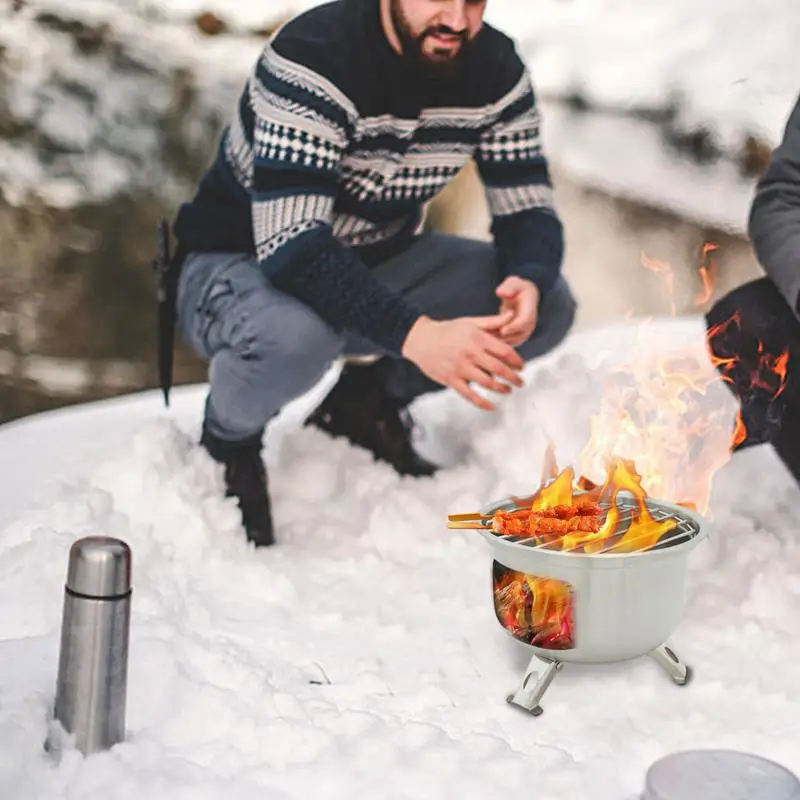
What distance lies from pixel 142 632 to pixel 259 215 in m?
0.79

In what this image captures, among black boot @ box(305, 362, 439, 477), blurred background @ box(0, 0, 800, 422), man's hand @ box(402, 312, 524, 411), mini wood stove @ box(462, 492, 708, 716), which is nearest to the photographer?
mini wood stove @ box(462, 492, 708, 716)

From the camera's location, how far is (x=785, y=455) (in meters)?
2.10

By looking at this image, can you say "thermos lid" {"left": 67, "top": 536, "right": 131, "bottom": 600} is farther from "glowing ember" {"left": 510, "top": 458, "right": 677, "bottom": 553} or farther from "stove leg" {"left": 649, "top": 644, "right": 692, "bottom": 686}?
"stove leg" {"left": 649, "top": 644, "right": 692, "bottom": 686}

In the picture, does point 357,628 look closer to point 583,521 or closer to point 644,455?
point 583,521

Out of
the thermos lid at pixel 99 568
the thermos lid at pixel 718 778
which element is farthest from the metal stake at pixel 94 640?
the thermos lid at pixel 718 778

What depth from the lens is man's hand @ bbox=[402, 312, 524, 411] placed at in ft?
6.20

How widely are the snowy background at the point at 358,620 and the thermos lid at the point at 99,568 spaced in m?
0.19

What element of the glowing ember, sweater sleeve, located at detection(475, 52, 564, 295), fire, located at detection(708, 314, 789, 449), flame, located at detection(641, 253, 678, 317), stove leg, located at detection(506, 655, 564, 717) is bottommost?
flame, located at detection(641, 253, 678, 317)

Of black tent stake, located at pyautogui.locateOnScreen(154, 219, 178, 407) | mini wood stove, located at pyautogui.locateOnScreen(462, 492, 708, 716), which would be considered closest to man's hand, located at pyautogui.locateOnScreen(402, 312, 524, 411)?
mini wood stove, located at pyautogui.locateOnScreen(462, 492, 708, 716)

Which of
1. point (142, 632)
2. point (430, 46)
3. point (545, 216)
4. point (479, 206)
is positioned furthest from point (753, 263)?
point (142, 632)

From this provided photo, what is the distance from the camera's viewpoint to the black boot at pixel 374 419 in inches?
98.8

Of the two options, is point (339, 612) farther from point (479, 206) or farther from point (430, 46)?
point (479, 206)

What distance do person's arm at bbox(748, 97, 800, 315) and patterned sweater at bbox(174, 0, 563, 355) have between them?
407 mm

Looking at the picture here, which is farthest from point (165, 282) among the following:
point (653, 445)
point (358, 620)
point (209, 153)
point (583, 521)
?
point (209, 153)
